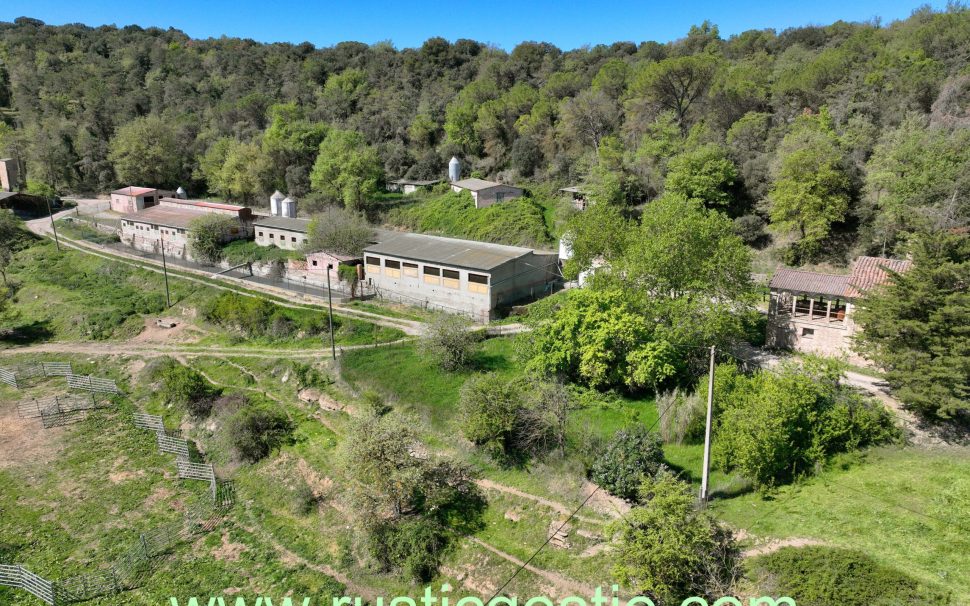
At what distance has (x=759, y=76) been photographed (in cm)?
5647

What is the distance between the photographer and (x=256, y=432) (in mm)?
30031

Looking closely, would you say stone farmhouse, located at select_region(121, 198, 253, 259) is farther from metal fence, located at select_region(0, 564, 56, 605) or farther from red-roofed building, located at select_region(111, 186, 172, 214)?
metal fence, located at select_region(0, 564, 56, 605)

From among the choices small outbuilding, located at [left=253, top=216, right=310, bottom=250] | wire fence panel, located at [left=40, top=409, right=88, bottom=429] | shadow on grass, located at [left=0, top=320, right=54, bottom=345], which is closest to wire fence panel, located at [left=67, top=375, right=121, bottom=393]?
wire fence panel, located at [left=40, top=409, right=88, bottom=429]

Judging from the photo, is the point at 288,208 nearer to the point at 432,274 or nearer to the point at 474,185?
the point at 474,185

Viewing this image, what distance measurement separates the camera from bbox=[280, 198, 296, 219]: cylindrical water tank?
6419cm

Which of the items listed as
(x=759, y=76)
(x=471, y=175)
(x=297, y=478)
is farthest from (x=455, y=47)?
(x=297, y=478)

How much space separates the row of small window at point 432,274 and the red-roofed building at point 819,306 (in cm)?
1774

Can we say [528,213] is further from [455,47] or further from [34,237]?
[455,47]

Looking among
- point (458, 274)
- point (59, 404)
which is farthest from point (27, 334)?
point (458, 274)

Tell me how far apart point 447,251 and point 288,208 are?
28539 millimetres

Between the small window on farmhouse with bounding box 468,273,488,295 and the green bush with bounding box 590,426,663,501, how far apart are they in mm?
18599

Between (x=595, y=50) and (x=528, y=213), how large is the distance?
57.3m

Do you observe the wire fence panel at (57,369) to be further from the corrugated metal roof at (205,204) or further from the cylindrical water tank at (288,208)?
the cylindrical water tank at (288,208)

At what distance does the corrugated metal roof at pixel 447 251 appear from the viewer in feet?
134
